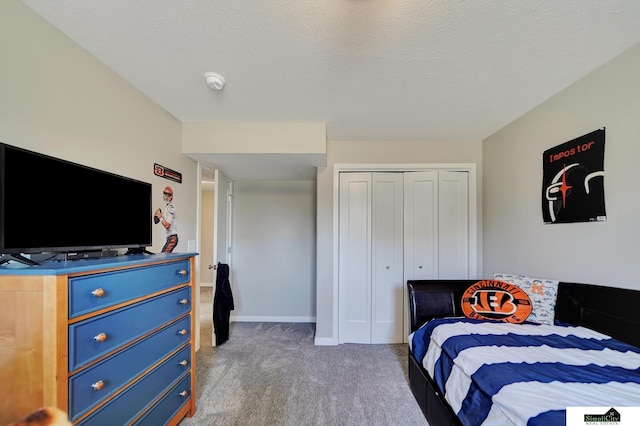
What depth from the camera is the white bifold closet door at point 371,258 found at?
311cm

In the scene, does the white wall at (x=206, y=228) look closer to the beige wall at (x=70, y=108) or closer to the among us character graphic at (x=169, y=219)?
the among us character graphic at (x=169, y=219)

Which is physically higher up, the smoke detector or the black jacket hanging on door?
the smoke detector

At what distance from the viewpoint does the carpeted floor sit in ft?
6.08

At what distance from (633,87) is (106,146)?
3.34 meters

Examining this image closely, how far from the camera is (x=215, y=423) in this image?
178cm

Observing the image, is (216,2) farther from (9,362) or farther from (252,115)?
(9,362)

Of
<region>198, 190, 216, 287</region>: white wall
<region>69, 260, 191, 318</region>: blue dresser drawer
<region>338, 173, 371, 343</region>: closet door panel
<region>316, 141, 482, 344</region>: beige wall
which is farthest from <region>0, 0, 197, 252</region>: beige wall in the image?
<region>198, 190, 216, 287</region>: white wall

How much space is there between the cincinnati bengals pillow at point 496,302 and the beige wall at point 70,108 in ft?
8.55

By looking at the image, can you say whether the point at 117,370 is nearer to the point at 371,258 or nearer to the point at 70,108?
the point at 70,108

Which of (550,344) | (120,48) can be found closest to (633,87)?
(550,344)

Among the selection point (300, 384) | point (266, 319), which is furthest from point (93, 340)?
point (266, 319)

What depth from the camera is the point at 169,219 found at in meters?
2.35

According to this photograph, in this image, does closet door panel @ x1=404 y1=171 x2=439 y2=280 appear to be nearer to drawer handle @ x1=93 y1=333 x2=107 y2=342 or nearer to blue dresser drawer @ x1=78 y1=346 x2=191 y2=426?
blue dresser drawer @ x1=78 y1=346 x2=191 y2=426

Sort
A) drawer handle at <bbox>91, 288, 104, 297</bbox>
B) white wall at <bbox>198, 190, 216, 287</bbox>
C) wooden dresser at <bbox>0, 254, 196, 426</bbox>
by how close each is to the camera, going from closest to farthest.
Answer: wooden dresser at <bbox>0, 254, 196, 426</bbox>, drawer handle at <bbox>91, 288, 104, 297</bbox>, white wall at <bbox>198, 190, 216, 287</bbox>
